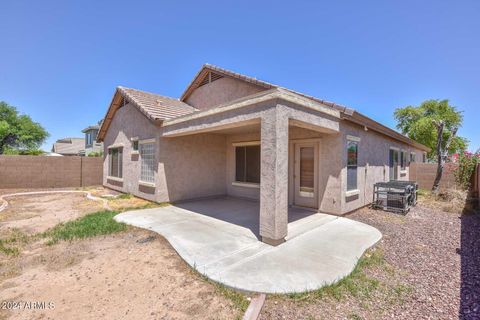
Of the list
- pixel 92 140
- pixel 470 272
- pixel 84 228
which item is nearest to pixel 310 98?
pixel 470 272

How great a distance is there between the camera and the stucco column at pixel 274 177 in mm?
4887

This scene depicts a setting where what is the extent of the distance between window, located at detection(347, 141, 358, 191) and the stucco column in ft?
12.9

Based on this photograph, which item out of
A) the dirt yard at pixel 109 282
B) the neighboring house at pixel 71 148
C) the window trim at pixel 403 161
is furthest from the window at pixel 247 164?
the neighboring house at pixel 71 148

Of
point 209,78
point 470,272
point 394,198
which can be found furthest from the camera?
point 209,78

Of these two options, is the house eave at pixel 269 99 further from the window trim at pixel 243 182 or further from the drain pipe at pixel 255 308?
the drain pipe at pixel 255 308

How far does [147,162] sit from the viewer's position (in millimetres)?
10344

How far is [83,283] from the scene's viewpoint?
143 inches

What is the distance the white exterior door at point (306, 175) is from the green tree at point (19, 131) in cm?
4187

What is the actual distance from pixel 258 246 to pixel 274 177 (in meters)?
1.62

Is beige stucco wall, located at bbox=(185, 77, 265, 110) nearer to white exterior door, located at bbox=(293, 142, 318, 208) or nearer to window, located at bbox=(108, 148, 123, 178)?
white exterior door, located at bbox=(293, 142, 318, 208)

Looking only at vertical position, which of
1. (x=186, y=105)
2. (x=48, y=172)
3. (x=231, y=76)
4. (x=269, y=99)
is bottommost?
(x=48, y=172)

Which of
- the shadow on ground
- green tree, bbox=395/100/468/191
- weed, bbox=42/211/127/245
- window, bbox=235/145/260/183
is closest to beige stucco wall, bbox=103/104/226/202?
window, bbox=235/145/260/183

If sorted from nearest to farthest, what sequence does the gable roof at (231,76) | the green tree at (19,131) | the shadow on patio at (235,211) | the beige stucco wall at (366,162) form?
1. the gable roof at (231,76)
2. the shadow on patio at (235,211)
3. the beige stucco wall at (366,162)
4. the green tree at (19,131)

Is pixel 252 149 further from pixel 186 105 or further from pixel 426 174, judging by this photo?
pixel 426 174
